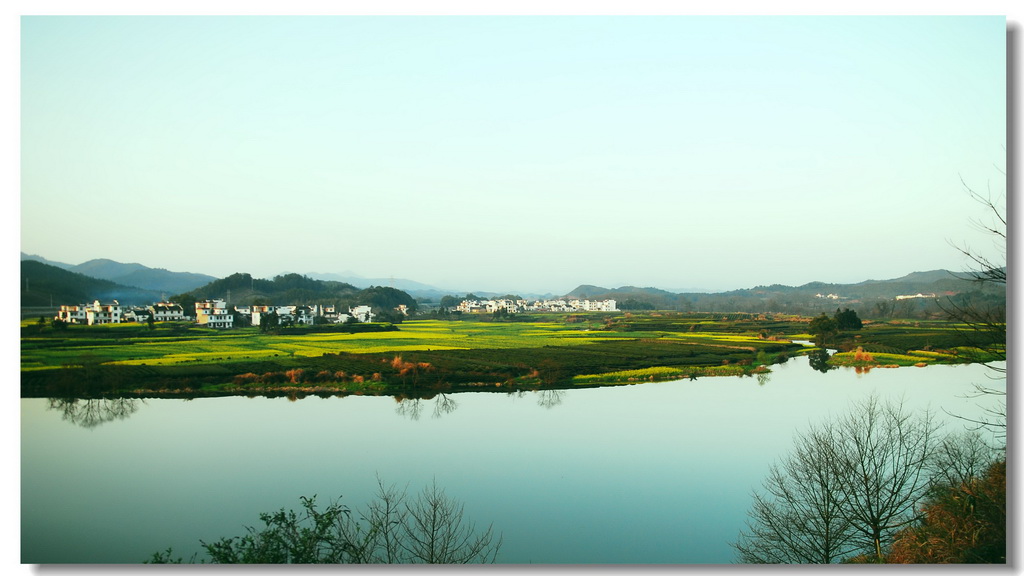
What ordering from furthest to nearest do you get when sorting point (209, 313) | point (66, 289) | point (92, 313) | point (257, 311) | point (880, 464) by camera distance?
1. point (257, 311)
2. point (209, 313)
3. point (92, 313)
4. point (66, 289)
5. point (880, 464)

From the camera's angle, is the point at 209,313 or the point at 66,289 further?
the point at 209,313

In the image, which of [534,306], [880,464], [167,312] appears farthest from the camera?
[534,306]

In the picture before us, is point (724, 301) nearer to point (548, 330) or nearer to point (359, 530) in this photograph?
point (548, 330)

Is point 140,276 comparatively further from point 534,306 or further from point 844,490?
point 844,490

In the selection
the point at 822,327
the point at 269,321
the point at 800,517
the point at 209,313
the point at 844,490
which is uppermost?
the point at 209,313

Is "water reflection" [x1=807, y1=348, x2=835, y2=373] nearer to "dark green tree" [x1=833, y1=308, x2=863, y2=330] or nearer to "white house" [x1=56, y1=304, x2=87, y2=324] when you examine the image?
"dark green tree" [x1=833, y1=308, x2=863, y2=330]

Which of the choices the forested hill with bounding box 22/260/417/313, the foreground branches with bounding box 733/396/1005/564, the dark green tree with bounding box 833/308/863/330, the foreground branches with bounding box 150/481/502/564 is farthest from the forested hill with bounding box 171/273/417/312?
the dark green tree with bounding box 833/308/863/330

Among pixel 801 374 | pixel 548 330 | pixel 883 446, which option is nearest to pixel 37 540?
pixel 548 330

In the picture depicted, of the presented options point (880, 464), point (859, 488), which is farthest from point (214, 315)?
point (880, 464)
